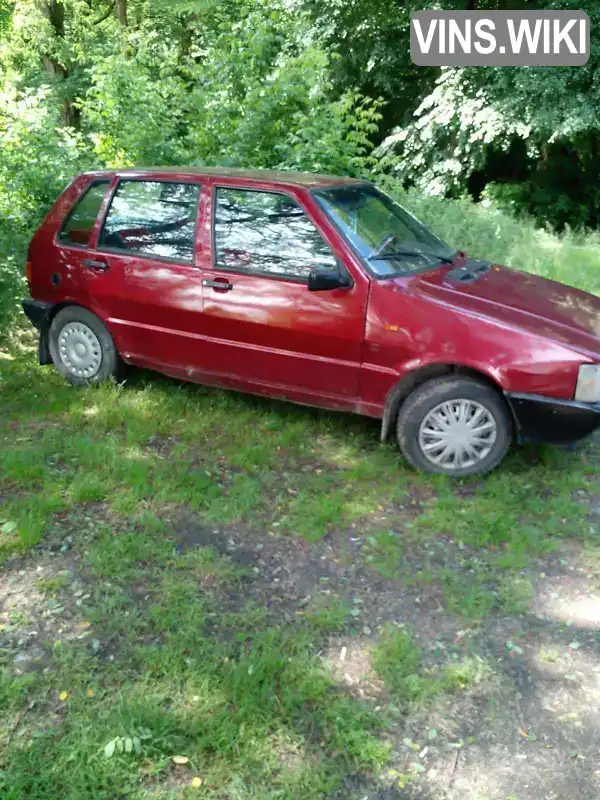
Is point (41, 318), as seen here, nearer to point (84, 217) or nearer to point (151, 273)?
point (84, 217)

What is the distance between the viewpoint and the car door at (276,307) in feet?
15.5

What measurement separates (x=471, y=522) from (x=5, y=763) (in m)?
2.67

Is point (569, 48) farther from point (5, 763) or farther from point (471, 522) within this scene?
point (5, 763)

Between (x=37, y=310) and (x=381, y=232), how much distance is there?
286 centimetres

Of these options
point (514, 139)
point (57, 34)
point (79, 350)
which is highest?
point (57, 34)

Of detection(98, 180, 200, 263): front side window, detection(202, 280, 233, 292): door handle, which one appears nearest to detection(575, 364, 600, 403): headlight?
detection(202, 280, 233, 292): door handle

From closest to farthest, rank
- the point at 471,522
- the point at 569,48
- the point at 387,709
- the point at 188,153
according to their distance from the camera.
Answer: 1. the point at 387,709
2. the point at 471,522
3. the point at 188,153
4. the point at 569,48

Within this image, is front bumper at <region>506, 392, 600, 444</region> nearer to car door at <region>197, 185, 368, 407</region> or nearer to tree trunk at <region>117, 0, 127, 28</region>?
car door at <region>197, 185, 368, 407</region>

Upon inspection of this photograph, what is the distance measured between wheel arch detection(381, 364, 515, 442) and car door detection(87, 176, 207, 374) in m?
1.51

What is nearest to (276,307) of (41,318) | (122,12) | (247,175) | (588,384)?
(247,175)

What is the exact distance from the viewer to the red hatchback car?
438 cm

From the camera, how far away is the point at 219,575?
147 inches

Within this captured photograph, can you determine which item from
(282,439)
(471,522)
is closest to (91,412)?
(282,439)

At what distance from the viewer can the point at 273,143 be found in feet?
32.9
